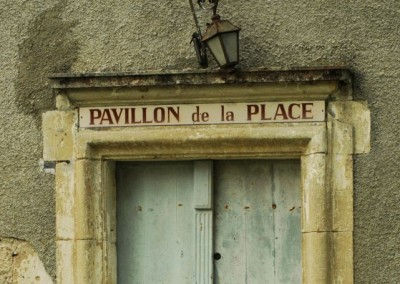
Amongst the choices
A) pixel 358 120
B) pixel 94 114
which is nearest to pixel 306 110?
pixel 358 120

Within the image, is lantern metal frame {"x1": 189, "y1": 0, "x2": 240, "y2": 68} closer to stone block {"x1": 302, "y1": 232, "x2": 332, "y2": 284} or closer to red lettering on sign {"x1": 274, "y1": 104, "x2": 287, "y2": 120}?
red lettering on sign {"x1": 274, "y1": 104, "x2": 287, "y2": 120}

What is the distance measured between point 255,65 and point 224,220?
99 centimetres

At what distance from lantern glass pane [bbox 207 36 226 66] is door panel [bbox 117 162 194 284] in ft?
2.61

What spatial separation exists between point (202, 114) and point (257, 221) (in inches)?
29.7

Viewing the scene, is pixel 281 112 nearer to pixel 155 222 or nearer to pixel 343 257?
pixel 343 257

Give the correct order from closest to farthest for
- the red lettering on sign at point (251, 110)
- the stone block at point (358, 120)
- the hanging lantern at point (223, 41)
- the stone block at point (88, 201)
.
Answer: the hanging lantern at point (223, 41) → the stone block at point (358, 120) → the red lettering on sign at point (251, 110) → the stone block at point (88, 201)

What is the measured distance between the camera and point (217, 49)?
6590 mm

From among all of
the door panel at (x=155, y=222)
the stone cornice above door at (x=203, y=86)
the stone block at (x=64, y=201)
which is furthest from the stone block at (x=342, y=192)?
the stone block at (x=64, y=201)

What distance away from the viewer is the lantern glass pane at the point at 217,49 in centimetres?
656

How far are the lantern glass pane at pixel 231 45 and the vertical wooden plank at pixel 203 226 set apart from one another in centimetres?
76

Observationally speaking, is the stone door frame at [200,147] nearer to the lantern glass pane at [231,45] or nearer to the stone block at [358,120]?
the stone block at [358,120]

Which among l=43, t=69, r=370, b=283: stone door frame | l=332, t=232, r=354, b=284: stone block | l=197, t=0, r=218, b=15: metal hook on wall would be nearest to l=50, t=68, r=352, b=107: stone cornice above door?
l=43, t=69, r=370, b=283: stone door frame

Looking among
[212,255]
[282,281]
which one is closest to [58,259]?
[212,255]

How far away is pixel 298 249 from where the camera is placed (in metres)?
6.91
